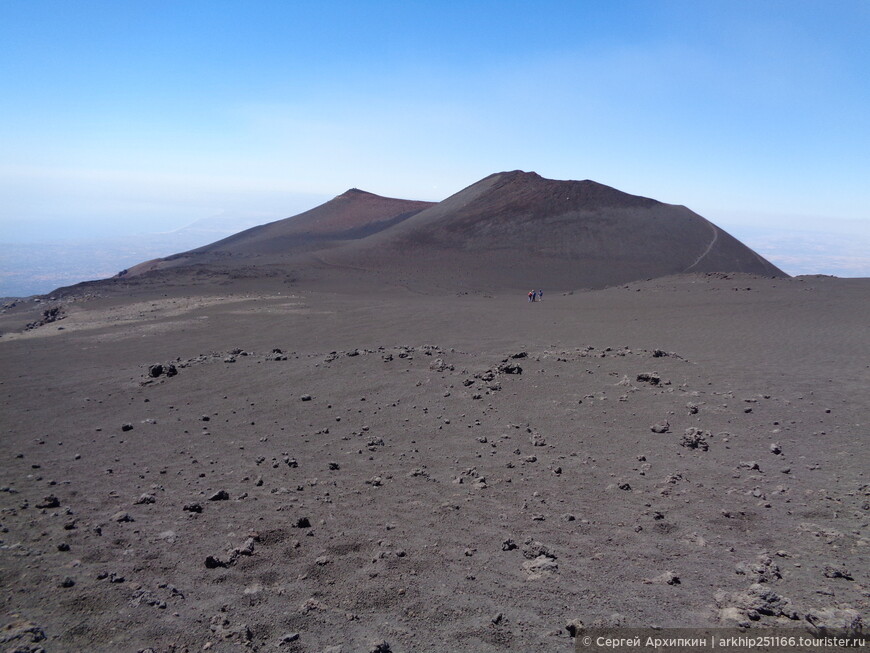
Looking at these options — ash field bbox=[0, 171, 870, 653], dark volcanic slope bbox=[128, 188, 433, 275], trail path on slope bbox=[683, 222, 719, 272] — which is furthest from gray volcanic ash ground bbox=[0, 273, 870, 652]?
dark volcanic slope bbox=[128, 188, 433, 275]

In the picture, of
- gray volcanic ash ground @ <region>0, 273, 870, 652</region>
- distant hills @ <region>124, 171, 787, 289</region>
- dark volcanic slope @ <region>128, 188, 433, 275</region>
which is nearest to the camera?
gray volcanic ash ground @ <region>0, 273, 870, 652</region>

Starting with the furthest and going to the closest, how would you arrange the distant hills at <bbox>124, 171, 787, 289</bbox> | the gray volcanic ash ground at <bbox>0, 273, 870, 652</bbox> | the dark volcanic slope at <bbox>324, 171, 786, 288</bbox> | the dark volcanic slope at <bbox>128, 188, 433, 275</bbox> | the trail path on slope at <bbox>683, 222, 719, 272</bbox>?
the dark volcanic slope at <bbox>128, 188, 433, 275</bbox>
the trail path on slope at <bbox>683, 222, 719, 272</bbox>
the dark volcanic slope at <bbox>324, 171, 786, 288</bbox>
the distant hills at <bbox>124, 171, 787, 289</bbox>
the gray volcanic ash ground at <bbox>0, 273, 870, 652</bbox>

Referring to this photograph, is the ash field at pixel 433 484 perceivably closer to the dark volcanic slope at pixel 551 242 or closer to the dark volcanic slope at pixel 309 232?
the dark volcanic slope at pixel 551 242

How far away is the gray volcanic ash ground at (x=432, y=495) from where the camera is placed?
3178 millimetres

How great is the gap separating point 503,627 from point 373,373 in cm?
644

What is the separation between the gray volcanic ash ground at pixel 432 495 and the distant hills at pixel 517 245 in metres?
20.0

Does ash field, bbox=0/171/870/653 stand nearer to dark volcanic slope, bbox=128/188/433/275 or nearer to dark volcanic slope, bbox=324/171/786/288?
dark volcanic slope, bbox=324/171/786/288

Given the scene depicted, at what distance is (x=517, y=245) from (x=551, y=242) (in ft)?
7.83

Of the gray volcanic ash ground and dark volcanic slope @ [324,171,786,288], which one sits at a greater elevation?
dark volcanic slope @ [324,171,786,288]

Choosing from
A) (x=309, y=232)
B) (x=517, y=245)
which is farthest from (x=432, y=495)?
(x=309, y=232)

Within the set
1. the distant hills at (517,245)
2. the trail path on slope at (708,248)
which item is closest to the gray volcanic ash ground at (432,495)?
the distant hills at (517,245)

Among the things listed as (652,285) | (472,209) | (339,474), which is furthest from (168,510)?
(472,209)

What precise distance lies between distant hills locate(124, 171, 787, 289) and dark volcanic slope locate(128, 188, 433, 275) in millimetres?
267

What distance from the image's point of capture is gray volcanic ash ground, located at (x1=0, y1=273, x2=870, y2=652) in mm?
3178
